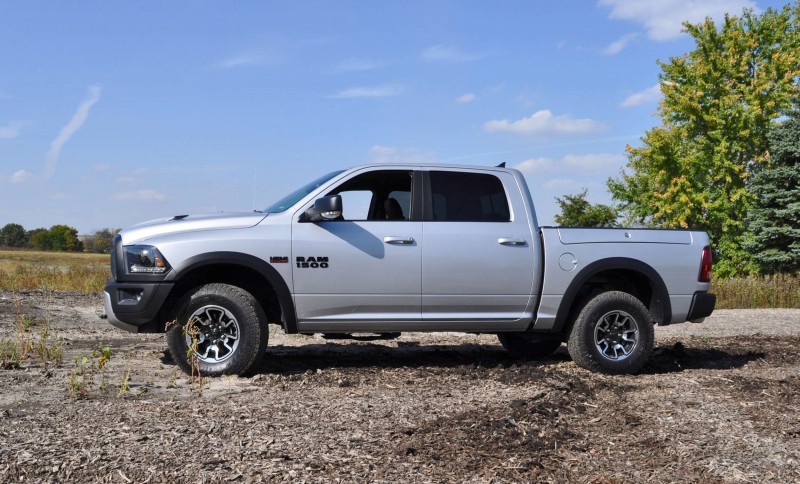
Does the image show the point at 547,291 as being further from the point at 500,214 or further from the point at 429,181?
the point at 429,181

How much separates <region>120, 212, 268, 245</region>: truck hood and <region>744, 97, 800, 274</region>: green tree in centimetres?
2500

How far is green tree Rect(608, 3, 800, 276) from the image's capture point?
112 ft

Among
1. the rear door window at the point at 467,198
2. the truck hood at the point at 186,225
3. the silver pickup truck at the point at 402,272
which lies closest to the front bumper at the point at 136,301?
the silver pickup truck at the point at 402,272

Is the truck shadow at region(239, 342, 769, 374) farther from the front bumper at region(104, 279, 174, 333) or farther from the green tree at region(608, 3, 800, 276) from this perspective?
the green tree at region(608, 3, 800, 276)

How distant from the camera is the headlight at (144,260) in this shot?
692cm

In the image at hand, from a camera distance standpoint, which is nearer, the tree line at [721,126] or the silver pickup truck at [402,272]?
the silver pickup truck at [402,272]

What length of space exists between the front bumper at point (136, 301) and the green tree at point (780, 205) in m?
25.7

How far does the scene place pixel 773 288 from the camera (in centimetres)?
2066

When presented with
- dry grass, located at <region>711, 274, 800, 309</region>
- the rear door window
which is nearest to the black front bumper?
the rear door window

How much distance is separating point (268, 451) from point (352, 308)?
2769 millimetres

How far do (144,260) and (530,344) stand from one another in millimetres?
4655

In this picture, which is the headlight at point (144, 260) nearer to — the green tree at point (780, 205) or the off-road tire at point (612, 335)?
the off-road tire at point (612, 335)

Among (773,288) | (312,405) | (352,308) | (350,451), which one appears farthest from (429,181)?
(773,288)

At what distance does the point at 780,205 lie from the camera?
28750 mm
